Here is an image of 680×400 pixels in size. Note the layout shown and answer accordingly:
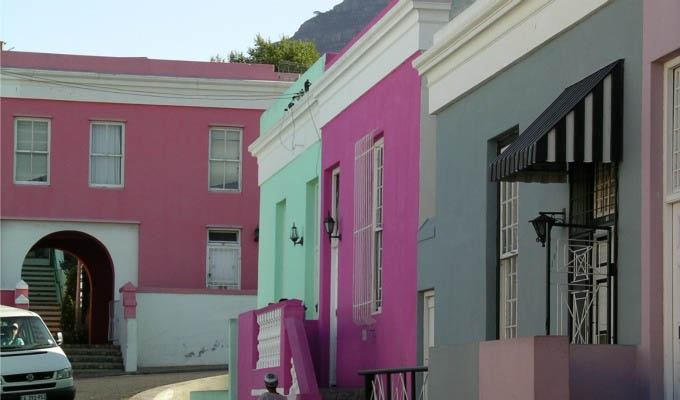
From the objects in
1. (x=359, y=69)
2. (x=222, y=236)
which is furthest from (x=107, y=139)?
(x=359, y=69)

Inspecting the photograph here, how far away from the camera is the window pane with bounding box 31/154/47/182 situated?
35.2 meters

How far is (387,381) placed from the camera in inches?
604

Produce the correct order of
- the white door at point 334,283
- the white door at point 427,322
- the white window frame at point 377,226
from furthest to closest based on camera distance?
1. the white door at point 334,283
2. the white window frame at point 377,226
3. the white door at point 427,322

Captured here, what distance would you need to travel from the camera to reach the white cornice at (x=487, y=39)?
12.7 m

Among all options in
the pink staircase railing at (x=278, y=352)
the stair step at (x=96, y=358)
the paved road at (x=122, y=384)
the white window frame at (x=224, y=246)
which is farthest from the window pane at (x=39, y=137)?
the pink staircase railing at (x=278, y=352)

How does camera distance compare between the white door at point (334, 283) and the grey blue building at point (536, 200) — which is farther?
the white door at point (334, 283)

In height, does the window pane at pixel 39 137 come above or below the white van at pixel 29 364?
above

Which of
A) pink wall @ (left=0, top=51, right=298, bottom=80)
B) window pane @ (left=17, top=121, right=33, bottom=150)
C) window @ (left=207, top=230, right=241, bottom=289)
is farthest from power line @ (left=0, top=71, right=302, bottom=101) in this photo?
window @ (left=207, top=230, right=241, bottom=289)

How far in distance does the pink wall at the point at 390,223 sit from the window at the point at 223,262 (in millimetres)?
15184

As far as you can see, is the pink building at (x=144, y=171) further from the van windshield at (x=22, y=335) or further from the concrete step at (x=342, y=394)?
the concrete step at (x=342, y=394)

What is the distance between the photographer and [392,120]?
60.7 feet

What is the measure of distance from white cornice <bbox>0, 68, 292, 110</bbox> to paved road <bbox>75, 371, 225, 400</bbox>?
7.68 metres

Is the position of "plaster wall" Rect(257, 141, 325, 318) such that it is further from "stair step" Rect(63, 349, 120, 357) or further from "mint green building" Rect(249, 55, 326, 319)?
"stair step" Rect(63, 349, 120, 357)

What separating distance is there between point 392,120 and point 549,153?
7190mm
